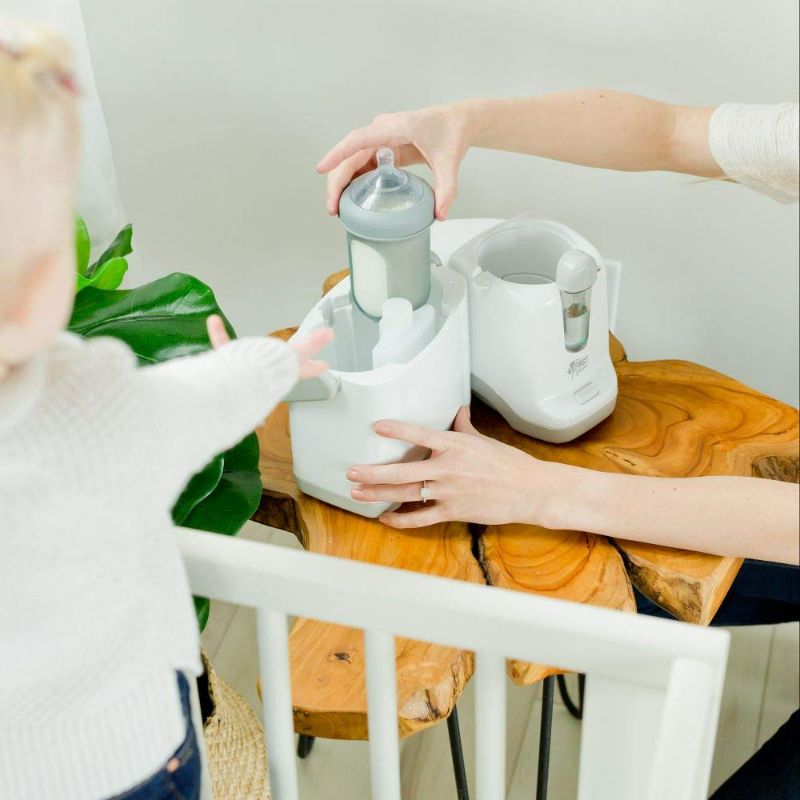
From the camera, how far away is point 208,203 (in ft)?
4.82

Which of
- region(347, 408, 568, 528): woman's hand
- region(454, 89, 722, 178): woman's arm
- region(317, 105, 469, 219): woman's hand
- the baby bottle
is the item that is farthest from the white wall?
region(347, 408, 568, 528): woman's hand

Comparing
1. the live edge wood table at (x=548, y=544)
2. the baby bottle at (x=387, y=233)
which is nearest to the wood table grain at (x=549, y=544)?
the live edge wood table at (x=548, y=544)

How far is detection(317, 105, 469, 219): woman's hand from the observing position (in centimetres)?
88

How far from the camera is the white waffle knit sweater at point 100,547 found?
1.68 ft

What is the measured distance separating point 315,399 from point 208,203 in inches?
28.1

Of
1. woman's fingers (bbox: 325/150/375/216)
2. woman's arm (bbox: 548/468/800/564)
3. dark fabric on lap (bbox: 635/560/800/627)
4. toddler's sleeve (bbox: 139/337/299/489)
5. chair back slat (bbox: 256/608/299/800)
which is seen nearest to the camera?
toddler's sleeve (bbox: 139/337/299/489)

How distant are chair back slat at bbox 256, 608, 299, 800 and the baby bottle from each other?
302 mm

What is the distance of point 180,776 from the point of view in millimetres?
692

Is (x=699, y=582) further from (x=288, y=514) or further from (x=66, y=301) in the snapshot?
(x=66, y=301)

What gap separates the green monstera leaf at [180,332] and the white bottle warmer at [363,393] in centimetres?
5

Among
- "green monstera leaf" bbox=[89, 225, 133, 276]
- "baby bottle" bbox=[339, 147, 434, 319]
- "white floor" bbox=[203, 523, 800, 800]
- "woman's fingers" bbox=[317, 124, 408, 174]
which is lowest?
"white floor" bbox=[203, 523, 800, 800]

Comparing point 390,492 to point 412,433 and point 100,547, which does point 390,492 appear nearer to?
point 412,433

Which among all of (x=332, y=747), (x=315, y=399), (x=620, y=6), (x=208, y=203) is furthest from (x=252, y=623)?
(x=620, y=6)

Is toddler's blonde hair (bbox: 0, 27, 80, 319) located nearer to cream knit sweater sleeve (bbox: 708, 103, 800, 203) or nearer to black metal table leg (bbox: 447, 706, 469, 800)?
cream knit sweater sleeve (bbox: 708, 103, 800, 203)
